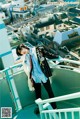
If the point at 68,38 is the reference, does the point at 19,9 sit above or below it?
above

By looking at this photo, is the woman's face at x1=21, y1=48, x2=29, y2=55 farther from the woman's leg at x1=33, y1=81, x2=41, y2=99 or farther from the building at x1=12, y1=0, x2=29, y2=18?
the building at x1=12, y1=0, x2=29, y2=18

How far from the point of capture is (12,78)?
3.17 m

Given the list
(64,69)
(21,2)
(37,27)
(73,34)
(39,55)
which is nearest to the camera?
(39,55)

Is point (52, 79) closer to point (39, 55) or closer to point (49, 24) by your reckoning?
point (39, 55)

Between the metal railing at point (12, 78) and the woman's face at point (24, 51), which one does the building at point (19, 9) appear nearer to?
the metal railing at point (12, 78)

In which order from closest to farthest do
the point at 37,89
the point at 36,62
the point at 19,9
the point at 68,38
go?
1. the point at 36,62
2. the point at 37,89
3. the point at 68,38
4. the point at 19,9

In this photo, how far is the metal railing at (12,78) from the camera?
311cm

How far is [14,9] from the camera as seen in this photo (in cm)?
3045

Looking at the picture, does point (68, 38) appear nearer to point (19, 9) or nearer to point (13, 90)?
point (19, 9)

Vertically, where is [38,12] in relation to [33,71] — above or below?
below

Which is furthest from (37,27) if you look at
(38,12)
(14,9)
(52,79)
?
(52,79)

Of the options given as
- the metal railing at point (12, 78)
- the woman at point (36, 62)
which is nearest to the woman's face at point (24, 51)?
the woman at point (36, 62)

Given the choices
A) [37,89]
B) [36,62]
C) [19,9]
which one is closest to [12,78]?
[37,89]

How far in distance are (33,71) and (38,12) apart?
2663cm
